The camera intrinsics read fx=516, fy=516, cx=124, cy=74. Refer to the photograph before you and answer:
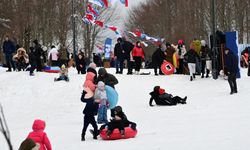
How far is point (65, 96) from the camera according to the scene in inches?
867

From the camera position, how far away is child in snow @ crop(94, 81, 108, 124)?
13938 mm

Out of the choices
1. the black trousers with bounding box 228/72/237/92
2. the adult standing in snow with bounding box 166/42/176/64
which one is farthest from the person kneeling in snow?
the adult standing in snow with bounding box 166/42/176/64

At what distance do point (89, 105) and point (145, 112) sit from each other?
4.74 m

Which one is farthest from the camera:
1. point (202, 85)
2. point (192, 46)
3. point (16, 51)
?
point (16, 51)

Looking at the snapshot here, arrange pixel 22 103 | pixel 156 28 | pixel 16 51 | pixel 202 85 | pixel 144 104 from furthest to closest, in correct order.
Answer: pixel 156 28 < pixel 16 51 < pixel 202 85 < pixel 22 103 < pixel 144 104

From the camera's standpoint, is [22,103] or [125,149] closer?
[125,149]

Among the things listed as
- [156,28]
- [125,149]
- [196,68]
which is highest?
[156,28]

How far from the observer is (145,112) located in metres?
17.3

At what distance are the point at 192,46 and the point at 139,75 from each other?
3.28m

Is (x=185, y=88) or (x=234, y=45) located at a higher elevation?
(x=234, y=45)

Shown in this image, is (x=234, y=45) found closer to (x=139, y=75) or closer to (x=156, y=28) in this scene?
(x=139, y=75)

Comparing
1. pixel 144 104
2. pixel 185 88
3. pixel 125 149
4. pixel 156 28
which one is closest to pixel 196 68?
pixel 185 88

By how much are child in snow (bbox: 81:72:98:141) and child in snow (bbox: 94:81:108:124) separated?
7.6 inches

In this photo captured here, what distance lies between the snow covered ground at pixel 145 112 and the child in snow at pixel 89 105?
0.37m
